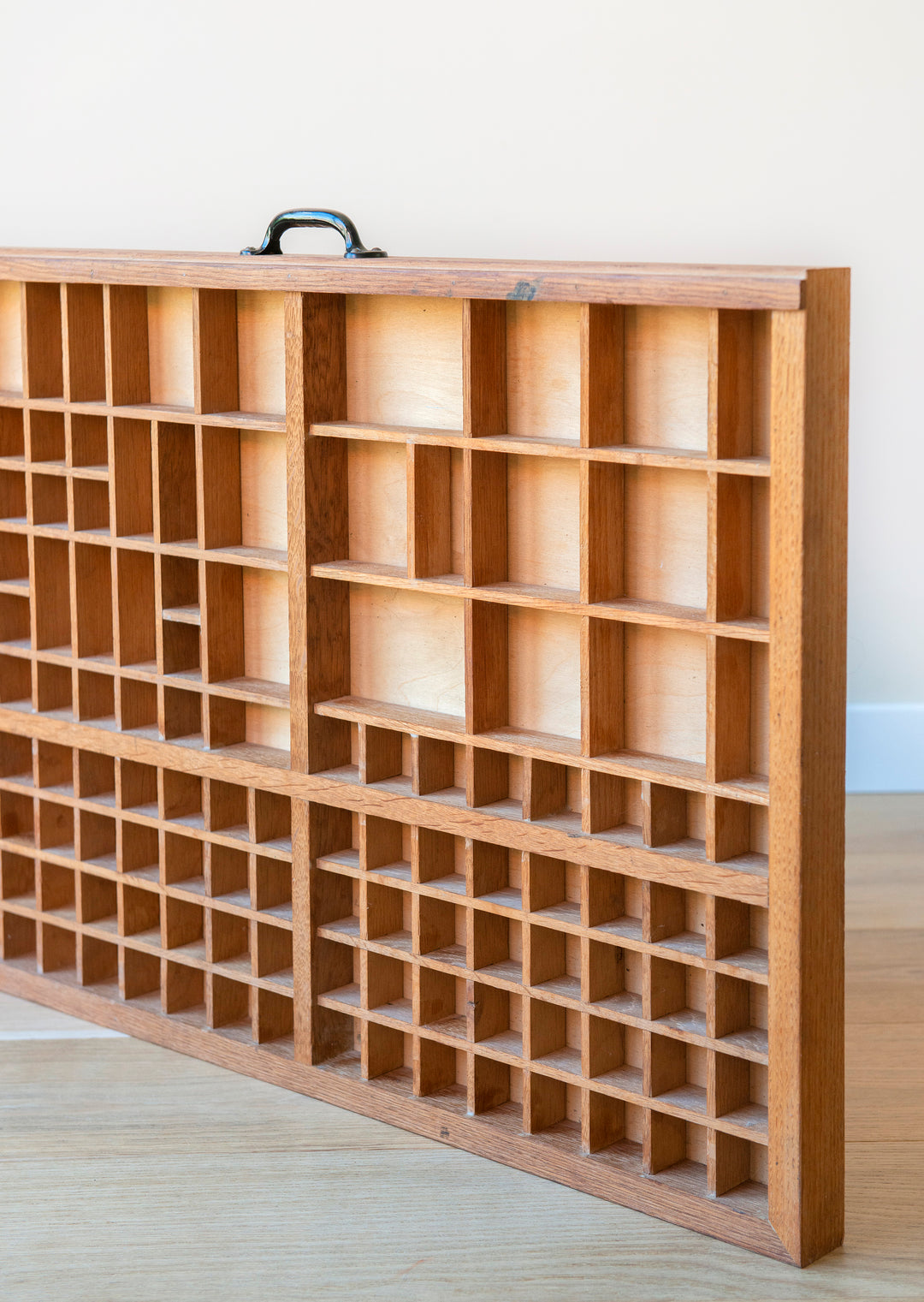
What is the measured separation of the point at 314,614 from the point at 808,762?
20.2 inches

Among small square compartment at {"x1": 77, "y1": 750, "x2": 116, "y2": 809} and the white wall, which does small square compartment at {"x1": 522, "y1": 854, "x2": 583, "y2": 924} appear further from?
the white wall

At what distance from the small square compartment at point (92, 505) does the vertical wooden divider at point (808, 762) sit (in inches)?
31.4

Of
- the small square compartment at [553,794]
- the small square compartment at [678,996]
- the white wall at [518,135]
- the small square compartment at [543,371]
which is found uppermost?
the white wall at [518,135]

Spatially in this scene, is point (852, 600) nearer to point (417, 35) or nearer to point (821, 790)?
point (417, 35)

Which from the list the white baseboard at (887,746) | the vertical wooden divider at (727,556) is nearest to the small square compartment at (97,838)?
the vertical wooden divider at (727,556)

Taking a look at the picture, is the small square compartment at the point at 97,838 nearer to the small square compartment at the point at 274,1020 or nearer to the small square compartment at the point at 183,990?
the small square compartment at the point at 183,990

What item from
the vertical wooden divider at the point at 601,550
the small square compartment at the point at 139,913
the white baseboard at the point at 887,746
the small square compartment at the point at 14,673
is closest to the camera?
the vertical wooden divider at the point at 601,550

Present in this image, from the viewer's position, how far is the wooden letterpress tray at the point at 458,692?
1.24 metres

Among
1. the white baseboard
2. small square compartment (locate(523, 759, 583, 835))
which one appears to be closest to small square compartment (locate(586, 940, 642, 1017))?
small square compartment (locate(523, 759, 583, 835))

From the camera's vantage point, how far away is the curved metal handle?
149cm

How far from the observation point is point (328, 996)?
1.56 meters

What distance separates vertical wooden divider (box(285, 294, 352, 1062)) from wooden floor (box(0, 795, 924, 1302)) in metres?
0.13

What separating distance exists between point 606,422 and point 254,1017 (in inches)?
28.2


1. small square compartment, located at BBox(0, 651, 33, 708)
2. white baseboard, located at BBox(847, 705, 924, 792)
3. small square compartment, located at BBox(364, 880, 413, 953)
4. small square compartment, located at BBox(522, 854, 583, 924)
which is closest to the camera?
small square compartment, located at BBox(522, 854, 583, 924)
